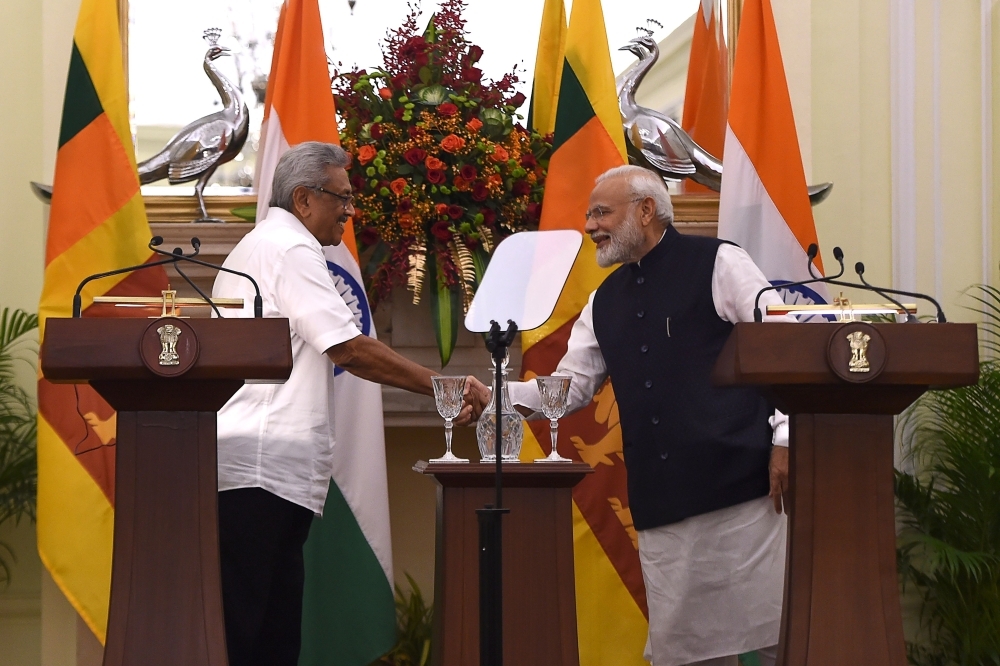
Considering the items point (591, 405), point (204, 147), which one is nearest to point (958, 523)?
point (591, 405)

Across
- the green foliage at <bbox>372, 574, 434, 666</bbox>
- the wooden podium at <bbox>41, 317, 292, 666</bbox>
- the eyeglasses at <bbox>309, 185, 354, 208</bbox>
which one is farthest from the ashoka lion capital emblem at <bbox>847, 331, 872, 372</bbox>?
the green foliage at <bbox>372, 574, 434, 666</bbox>

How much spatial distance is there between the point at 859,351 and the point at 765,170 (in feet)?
6.23

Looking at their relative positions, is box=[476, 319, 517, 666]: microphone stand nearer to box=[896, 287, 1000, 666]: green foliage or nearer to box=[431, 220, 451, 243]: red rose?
box=[431, 220, 451, 243]: red rose

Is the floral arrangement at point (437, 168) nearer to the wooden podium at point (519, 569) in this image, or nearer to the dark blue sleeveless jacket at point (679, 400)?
the dark blue sleeveless jacket at point (679, 400)

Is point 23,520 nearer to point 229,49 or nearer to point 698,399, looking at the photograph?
point 229,49

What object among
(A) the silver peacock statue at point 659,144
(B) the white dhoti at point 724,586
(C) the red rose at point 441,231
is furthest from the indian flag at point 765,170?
Answer: (B) the white dhoti at point 724,586

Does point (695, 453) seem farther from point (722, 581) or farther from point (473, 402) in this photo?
point (473, 402)

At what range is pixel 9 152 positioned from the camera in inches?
168

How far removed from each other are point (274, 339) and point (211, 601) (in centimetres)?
52

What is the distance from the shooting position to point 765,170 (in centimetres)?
401

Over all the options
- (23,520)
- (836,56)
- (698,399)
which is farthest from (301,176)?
(836,56)

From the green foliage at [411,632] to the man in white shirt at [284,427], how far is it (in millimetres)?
1263

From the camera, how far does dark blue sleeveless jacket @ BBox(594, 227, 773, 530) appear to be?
2.97 m

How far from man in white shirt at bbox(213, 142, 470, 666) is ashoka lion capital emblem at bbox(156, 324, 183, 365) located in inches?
23.1
